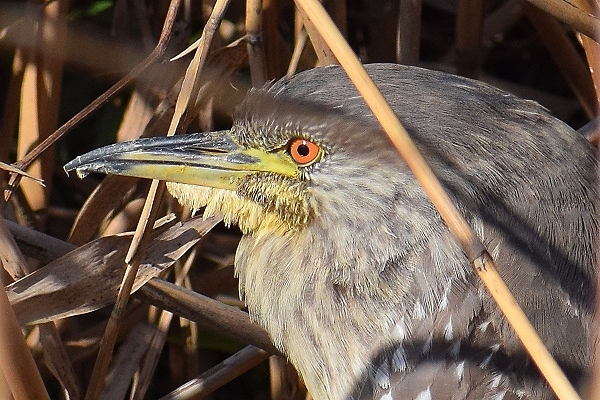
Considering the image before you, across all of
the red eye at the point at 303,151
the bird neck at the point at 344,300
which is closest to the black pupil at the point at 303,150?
the red eye at the point at 303,151

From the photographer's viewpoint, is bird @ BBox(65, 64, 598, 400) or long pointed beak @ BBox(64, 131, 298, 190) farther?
long pointed beak @ BBox(64, 131, 298, 190)

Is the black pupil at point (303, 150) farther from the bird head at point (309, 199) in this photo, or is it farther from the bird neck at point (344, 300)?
the bird neck at point (344, 300)

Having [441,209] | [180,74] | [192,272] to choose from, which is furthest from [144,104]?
[441,209]

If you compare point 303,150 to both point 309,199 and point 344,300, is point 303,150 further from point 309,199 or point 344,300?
point 344,300

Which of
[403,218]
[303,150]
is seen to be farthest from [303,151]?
[403,218]

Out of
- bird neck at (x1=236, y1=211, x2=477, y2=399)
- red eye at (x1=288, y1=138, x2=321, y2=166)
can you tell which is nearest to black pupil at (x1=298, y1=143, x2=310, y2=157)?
red eye at (x1=288, y1=138, x2=321, y2=166)

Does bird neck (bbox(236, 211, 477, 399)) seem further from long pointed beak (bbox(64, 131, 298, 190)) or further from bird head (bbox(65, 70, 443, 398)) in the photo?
long pointed beak (bbox(64, 131, 298, 190))

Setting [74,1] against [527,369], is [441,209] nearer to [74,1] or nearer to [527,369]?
[527,369]
